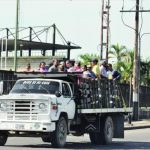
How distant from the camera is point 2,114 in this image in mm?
19266

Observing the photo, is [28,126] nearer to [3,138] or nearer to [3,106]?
[3,106]

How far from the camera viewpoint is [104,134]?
2225 cm

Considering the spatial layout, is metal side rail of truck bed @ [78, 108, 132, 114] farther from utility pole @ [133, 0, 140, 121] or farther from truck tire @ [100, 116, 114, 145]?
utility pole @ [133, 0, 140, 121]

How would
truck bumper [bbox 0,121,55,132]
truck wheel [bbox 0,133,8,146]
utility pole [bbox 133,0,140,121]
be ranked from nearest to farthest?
truck bumper [bbox 0,121,55,132]
truck wheel [bbox 0,133,8,146]
utility pole [bbox 133,0,140,121]

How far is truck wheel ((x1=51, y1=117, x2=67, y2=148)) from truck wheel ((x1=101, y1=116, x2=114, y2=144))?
2869mm

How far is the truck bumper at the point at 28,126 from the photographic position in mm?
18703

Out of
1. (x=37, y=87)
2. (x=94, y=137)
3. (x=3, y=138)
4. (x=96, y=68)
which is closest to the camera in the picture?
→ (x=37, y=87)

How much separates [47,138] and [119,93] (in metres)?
4.78

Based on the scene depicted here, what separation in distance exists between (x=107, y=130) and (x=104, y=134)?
1.20 feet

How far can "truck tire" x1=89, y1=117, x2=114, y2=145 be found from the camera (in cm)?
2220

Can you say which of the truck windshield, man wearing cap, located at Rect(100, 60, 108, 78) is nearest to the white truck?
the truck windshield

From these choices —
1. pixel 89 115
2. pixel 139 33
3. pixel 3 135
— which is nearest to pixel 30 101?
pixel 3 135

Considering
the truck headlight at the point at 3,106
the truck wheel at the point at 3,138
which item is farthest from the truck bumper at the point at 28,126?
the truck wheel at the point at 3,138

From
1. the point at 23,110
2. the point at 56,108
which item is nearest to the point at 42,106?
the point at 56,108
